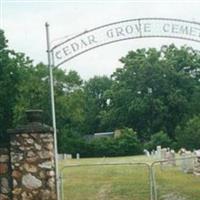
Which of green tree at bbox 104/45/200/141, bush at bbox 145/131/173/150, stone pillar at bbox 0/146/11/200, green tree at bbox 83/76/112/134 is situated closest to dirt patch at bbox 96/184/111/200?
stone pillar at bbox 0/146/11/200

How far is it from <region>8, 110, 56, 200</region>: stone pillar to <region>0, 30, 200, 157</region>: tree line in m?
43.1

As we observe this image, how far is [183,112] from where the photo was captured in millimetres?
80500

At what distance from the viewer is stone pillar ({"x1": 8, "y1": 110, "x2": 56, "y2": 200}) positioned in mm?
14383

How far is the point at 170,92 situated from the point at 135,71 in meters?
4.54

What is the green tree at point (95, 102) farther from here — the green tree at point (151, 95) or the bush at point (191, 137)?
the bush at point (191, 137)

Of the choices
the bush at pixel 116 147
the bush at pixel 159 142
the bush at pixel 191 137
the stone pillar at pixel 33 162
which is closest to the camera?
the stone pillar at pixel 33 162

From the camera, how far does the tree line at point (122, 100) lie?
60.5m

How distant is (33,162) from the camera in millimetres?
14383

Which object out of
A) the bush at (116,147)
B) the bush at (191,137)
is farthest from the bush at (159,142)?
the bush at (116,147)

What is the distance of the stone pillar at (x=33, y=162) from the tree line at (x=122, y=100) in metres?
43.1

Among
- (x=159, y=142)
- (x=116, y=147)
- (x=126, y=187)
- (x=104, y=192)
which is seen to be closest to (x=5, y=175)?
(x=104, y=192)

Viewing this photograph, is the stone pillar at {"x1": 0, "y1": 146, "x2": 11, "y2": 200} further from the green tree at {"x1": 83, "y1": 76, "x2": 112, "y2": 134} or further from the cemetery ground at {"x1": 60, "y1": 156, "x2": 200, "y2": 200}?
the green tree at {"x1": 83, "y1": 76, "x2": 112, "y2": 134}

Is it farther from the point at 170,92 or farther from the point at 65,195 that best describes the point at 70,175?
the point at 170,92

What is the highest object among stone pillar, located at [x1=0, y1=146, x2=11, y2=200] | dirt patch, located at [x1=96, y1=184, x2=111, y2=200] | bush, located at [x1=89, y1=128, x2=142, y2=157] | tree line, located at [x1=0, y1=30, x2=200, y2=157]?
tree line, located at [x1=0, y1=30, x2=200, y2=157]
